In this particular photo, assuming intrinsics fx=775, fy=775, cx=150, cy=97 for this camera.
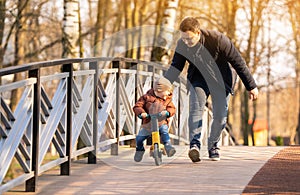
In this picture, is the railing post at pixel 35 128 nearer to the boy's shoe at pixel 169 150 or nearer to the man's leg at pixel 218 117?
the boy's shoe at pixel 169 150

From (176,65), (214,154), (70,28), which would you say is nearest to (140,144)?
(214,154)

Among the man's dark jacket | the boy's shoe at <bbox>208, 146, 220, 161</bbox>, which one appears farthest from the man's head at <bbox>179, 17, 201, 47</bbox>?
the boy's shoe at <bbox>208, 146, 220, 161</bbox>

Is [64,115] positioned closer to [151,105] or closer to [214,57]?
[151,105]

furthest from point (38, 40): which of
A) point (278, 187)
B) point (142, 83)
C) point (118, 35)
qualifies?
point (278, 187)

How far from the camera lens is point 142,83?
1134 cm

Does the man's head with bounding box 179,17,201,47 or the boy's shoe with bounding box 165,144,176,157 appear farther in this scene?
the boy's shoe with bounding box 165,144,176,157

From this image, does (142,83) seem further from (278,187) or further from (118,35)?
(118,35)

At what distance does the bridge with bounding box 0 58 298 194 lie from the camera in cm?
642

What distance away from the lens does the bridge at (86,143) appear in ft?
21.1

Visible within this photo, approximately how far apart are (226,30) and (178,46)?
19623 mm

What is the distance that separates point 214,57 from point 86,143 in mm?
1726

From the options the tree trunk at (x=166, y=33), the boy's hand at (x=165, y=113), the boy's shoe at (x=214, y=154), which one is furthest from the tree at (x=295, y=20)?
the boy's hand at (x=165, y=113)

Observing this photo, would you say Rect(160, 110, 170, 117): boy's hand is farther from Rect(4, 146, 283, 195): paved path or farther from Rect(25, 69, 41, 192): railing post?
Rect(25, 69, 41, 192): railing post

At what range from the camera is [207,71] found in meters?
8.48
